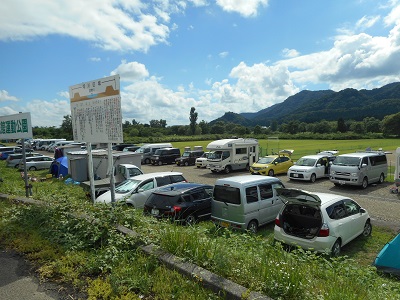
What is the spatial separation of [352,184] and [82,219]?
15.8 meters

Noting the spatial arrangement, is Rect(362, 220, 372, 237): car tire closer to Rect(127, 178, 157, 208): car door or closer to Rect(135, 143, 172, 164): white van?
Rect(127, 178, 157, 208): car door

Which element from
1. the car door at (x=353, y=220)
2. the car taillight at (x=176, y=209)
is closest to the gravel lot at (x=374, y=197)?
the car door at (x=353, y=220)

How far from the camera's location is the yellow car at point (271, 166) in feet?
71.5

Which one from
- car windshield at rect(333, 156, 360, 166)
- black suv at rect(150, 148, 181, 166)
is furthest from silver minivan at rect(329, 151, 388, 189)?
black suv at rect(150, 148, 181, 166)

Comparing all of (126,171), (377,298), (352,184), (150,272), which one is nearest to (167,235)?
(150,272)

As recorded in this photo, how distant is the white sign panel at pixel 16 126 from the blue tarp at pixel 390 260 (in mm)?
10430

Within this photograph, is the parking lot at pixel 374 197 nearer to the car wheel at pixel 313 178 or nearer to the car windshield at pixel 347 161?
the car wheel at pixel 313 178

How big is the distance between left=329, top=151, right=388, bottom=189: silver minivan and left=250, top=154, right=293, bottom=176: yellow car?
5090 mm

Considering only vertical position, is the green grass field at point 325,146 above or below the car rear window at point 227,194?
below

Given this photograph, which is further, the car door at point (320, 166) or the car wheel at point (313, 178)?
the car door at point (320, 166)

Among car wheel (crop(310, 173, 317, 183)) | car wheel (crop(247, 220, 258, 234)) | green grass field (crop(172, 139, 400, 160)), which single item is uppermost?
car wheel (crop(247, 220, 258, 234))

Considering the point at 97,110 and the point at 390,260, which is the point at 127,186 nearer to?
the point at 97,110

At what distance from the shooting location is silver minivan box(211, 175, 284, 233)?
912cm

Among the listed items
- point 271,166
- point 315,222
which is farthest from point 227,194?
point 271,166
